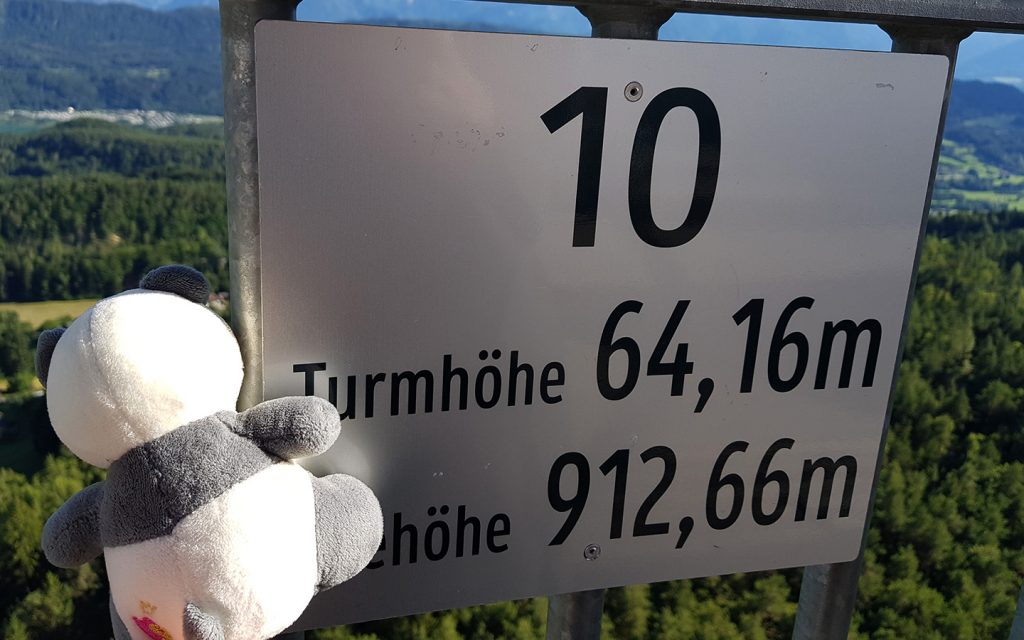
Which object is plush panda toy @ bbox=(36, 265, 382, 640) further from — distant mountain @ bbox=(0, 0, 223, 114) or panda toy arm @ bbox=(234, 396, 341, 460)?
distant mountain @ bbox=(0, 0, 223, 114)

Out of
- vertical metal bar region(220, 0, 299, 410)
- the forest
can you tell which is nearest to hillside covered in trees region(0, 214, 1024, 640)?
the forest

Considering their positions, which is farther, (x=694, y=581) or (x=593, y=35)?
(x=694, y=581)

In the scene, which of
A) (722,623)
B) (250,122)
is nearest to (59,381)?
(250,122)

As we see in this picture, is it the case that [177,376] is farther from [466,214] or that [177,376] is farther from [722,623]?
[722,623]

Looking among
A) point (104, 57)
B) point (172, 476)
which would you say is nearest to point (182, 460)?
point (172, 476)

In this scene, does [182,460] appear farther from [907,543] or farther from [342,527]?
[907,543]

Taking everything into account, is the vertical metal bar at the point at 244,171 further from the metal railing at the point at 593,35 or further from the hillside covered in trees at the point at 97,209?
the hillside covered in trees at the point at 97,209
